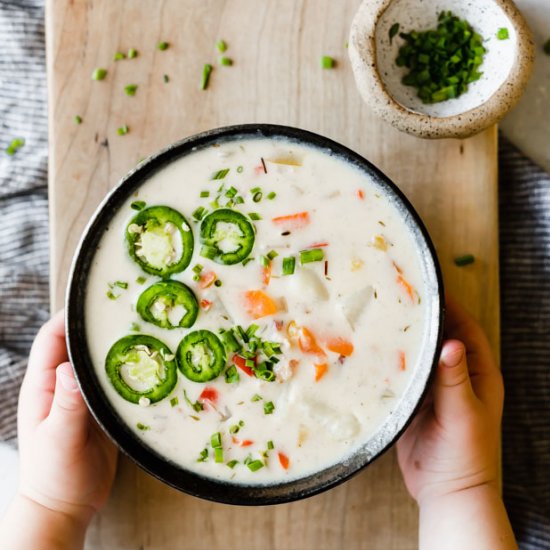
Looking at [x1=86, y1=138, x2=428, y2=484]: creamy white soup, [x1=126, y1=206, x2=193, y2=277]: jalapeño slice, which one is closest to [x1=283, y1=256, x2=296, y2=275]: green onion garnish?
[x1=86, y1=138, x2=428, y2=484]: creamy white soup

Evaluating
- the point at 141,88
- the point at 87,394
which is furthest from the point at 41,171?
the point at 87,394

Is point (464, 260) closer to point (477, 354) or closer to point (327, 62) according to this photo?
point (477, 354)

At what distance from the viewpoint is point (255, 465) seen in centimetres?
142

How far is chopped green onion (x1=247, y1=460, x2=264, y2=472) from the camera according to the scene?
142cm

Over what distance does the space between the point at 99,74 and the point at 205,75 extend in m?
0.21

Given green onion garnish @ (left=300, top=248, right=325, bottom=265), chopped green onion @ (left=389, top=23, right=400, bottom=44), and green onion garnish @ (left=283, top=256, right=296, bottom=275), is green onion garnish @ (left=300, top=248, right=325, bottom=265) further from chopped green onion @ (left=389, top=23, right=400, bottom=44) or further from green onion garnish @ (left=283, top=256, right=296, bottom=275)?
chopped green onion @ (left=389, top=23, right=400, bottom=44)

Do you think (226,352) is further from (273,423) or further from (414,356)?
(414,356)

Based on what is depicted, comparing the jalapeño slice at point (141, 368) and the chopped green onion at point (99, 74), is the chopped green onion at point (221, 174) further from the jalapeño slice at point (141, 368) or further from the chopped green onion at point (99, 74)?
the chopped green onion at point (99, 74)

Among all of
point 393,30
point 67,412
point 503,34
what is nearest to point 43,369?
point 67,412

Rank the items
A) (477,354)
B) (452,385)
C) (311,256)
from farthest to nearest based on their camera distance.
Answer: (477,354) < (452,385) < (311,256)

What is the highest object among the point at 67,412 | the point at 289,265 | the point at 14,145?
the point at 14,145

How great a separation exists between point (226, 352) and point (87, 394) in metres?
0.25

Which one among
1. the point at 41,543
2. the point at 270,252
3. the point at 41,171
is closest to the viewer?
the point at 270,252

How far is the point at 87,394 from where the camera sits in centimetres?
140
